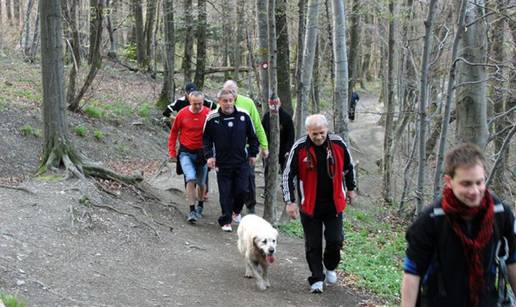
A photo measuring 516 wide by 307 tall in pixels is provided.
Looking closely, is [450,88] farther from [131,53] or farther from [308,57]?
[131,53]

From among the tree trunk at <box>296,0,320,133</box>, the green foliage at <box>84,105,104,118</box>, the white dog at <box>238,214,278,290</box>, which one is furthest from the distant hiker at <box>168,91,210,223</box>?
the green foliage at <box>84,105,104,118</box>

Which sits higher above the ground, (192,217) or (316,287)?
(192,217)

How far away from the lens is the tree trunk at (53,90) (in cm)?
902

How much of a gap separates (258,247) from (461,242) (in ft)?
12.7

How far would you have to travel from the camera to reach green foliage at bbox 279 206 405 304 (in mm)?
8262

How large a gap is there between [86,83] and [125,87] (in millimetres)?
7714

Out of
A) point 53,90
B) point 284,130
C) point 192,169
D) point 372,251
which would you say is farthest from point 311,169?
point 284,130

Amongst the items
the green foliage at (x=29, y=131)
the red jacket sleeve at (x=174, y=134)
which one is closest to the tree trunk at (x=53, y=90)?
the red jacket sleeve at (x=174, y=134)

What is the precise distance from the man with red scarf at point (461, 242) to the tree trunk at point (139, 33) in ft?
82.4

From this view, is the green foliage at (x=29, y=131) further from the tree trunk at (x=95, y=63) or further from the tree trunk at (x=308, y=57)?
the tree trunk at (x=308, y=57)

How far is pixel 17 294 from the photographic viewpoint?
17.8 feet

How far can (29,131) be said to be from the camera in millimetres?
14633

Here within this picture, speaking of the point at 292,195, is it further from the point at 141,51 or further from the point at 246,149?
the point at 141,51

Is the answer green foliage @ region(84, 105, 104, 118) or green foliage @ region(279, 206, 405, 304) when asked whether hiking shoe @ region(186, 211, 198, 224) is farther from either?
green foliage @ region(84, 105, 104, 118)
